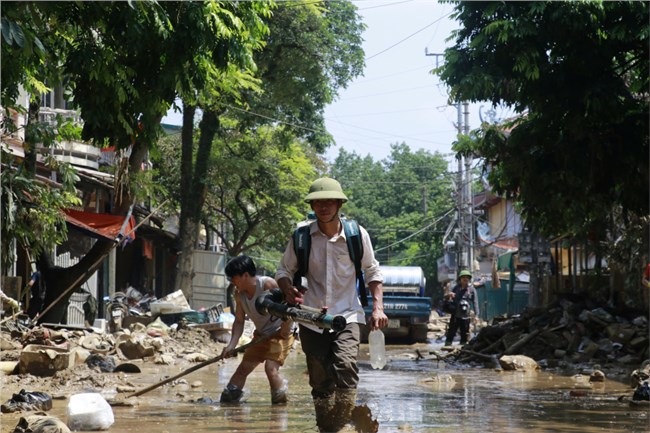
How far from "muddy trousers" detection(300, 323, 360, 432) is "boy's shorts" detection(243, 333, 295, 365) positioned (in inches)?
90.1

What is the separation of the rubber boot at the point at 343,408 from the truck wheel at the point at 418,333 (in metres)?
18.6

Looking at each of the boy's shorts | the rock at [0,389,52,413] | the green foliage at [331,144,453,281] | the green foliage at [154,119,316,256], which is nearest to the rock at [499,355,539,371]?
the boy's shorts

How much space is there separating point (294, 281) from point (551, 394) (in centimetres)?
528

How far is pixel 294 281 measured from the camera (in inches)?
280

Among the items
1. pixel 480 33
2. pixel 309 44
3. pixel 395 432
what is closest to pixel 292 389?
pixel 395 432

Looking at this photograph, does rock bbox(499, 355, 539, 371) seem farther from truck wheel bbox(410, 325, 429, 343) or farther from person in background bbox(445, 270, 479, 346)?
truck wheel bbox(410, 325, 429, 343)

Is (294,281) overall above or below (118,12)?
below

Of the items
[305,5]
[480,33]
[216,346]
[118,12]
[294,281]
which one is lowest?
[216,346]

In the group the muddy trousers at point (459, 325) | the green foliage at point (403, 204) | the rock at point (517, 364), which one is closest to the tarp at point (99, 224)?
the rock at point (517, 364)

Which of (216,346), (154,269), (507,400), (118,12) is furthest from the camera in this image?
(154,269)

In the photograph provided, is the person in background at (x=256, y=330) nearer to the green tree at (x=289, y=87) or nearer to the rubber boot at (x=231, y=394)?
the rubber boot at (x=231, y=394)

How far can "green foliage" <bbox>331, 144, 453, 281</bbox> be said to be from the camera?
224 feet

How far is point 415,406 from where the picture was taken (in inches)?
381

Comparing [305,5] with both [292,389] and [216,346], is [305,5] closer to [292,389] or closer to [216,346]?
[216,346]
